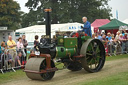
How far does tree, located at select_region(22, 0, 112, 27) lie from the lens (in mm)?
37000

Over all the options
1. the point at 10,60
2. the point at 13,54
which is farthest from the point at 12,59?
the point at 13,54

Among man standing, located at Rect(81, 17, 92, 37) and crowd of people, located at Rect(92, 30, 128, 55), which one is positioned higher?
man standing, located at Rect(81, 17, 92, 37)

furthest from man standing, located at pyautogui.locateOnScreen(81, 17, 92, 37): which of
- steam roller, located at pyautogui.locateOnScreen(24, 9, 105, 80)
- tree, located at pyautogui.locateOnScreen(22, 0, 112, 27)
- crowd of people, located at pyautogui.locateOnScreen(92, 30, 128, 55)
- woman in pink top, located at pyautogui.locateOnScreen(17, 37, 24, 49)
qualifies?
tree, located at pyautogui.locateOnScreen(22, 0, 112, 27)

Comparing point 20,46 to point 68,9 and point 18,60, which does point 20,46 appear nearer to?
point 18,60

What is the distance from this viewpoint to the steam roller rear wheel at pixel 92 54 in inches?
343

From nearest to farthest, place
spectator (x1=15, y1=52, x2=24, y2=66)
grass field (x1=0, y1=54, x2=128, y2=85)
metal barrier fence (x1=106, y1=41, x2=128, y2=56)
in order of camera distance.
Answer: grass field (x1=0, y1=54, x2=128, y2=85) < spectator (x1=15, y1=52, x2=24, y2=66) < metal barrier fence (x1=106, y1=41, x2=128, y2=56)

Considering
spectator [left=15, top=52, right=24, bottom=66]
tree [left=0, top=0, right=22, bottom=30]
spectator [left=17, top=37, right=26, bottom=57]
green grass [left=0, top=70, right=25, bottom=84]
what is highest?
tree [left=0, top=0, right=22, bottom=30]

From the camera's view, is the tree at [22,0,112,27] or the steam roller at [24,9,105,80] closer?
the steam roller at [24,9,105,80]

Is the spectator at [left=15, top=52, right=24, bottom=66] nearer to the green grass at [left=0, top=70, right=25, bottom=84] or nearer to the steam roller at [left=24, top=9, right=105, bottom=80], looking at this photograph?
the green grass at [left=0, top=70, right=25, bottom=84]

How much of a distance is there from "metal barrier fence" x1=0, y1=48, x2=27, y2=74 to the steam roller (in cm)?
211

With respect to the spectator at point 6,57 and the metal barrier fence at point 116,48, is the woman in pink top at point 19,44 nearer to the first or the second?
the spectator at point 6,57

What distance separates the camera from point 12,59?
35.0 ft

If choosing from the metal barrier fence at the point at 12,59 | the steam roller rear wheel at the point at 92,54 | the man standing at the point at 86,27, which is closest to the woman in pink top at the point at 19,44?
the metal barrier fence at the point at 12,59

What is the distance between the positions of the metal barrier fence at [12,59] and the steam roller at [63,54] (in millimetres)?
2115
